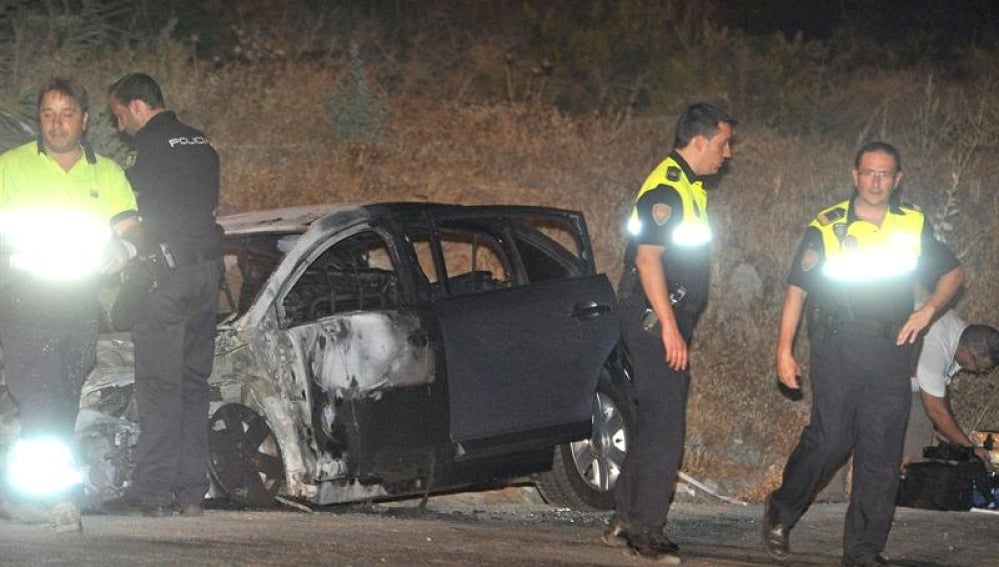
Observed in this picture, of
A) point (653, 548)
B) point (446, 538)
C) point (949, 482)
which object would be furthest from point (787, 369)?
point (949, 482)

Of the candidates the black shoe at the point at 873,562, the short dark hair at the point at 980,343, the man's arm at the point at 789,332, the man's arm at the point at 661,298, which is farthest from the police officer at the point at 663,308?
the short dark hair at the point at 980,343

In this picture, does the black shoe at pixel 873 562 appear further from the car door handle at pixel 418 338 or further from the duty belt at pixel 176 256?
the duty belt at pixel 176 256

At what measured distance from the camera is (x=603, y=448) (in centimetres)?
951

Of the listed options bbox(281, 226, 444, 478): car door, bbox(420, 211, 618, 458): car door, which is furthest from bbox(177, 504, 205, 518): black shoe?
bbox(420, 211, 618, 458): car door

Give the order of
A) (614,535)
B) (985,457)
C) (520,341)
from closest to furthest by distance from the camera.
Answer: (614,535) → (520,341) → (985,457)

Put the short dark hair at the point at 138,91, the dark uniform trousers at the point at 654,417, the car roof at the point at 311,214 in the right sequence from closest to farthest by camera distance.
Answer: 1. the dark uniform trousers at the point at 654,417
2. the short dark hair at the point at 138,91
3. the car roof at the point at 311,214

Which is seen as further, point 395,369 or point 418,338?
point 418,338

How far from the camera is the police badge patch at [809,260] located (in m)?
7.54

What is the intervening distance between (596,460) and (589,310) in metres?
0.81

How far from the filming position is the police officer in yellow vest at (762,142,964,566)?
7.36 metres

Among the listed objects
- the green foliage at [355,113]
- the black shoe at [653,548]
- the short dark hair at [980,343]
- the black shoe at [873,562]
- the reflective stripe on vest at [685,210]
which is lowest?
the black shoe at [873,562]

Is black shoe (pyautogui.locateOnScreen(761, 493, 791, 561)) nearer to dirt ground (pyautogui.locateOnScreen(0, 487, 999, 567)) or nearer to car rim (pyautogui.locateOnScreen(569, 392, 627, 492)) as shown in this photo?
dirt ground (pyautogui.locateOnScreen(0, 487, 999, 567))

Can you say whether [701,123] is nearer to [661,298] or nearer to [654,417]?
[661,298]

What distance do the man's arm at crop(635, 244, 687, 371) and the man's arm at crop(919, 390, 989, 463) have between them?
3.65m
